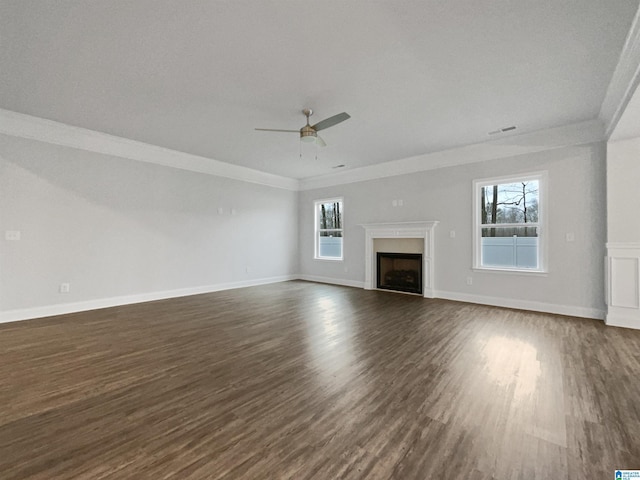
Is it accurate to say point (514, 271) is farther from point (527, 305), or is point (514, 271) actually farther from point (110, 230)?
point (110, 230)

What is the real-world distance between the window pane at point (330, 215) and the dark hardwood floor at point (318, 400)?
4.05m

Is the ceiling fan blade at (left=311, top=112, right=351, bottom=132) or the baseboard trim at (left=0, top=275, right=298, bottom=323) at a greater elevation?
the ceiling fan blade at (left=311, top=112, right=351, bottom=132)

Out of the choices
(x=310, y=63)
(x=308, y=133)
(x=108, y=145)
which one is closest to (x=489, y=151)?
(x=308, y=133)

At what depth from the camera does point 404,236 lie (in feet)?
19.8

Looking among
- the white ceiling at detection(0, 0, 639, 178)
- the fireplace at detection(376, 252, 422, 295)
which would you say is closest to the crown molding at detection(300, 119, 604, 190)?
the white ceiling at detection(0, 0, 639, 178)

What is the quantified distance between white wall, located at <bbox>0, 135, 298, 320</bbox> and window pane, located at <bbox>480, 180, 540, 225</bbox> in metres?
5.16

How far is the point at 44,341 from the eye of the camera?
3189mm

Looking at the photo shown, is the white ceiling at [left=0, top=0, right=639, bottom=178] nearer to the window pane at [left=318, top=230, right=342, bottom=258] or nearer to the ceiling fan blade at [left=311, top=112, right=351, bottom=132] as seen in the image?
the ceiling fan blade at [left=311, top=112, right=351, bottom=132]

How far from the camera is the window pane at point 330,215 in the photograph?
746 centimetres

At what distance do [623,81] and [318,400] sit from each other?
14.3 ft

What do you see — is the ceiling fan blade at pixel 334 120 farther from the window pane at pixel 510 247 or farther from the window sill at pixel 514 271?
the window sill at pixel 514 271

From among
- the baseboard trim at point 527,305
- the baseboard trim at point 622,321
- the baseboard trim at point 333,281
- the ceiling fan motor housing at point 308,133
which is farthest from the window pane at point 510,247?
the ceiling fan motor housing at point 308,133

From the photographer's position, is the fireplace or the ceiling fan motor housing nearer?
the ceiling fan motor housing

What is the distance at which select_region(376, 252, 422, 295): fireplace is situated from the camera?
596cm
